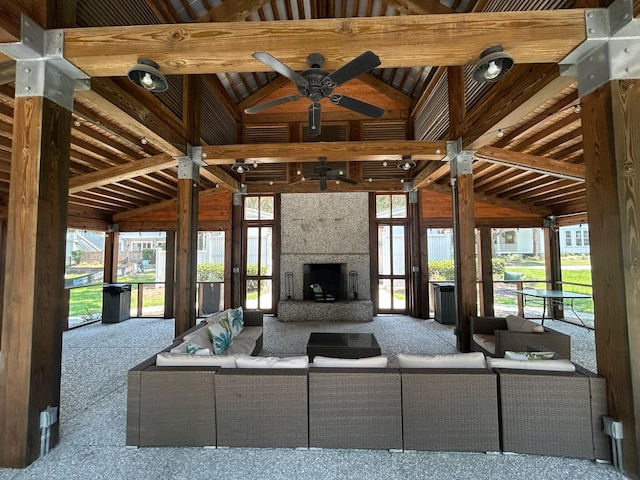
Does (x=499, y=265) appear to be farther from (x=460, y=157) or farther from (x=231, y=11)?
(x=231, y=11)

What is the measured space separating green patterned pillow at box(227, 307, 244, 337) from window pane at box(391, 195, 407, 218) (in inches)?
198

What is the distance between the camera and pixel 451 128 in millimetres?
5016

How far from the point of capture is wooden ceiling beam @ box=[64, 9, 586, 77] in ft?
7.90

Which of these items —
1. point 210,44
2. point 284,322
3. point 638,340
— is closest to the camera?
point 638,340

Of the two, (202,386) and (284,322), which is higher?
(202,386)

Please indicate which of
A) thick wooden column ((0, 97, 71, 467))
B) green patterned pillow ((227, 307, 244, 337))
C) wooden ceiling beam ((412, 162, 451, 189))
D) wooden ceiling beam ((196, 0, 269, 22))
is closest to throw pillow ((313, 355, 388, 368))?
thick wooden column ((0, 97, 71, 467))

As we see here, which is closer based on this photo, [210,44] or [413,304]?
[210,44]

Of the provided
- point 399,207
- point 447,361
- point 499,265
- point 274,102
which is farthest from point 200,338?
point 499,265

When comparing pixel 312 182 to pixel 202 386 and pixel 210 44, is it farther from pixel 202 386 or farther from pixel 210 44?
pixel 202 386

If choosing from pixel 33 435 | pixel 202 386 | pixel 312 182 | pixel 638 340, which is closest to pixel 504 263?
pixel 312 182

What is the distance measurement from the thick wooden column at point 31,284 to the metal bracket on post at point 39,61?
0.09m

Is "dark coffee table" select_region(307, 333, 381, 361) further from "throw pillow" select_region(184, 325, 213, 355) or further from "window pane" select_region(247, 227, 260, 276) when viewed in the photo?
"window pane" select_region(247, 227, 260, 276)

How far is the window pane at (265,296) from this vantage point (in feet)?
26.7

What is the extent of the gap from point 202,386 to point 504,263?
8003mm
